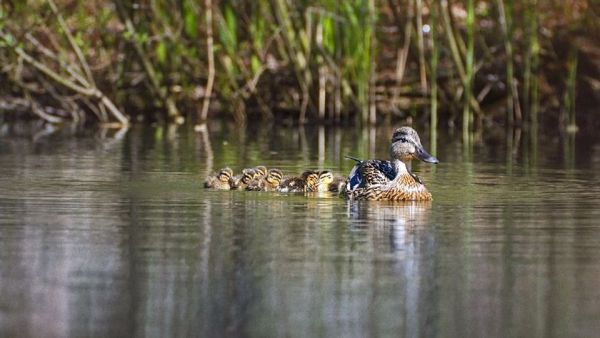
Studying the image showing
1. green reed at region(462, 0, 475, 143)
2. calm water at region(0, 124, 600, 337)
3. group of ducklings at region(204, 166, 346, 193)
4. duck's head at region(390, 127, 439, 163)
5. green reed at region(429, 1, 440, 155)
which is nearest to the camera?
calm water at region(0, 124, 600, 337)

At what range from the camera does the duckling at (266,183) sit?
1220 centimetres

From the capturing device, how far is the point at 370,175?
11.8 metres

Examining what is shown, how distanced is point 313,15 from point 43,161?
24.8 feet

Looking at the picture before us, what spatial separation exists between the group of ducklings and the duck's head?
467 millimetres

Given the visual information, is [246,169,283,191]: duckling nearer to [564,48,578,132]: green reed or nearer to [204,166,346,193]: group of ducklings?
[204,166,346,193]: group of ducklings

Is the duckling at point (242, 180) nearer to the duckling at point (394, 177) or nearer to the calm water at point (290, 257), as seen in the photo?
the calm water at point (290, 257)

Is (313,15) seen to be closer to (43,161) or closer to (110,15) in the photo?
(110,15)

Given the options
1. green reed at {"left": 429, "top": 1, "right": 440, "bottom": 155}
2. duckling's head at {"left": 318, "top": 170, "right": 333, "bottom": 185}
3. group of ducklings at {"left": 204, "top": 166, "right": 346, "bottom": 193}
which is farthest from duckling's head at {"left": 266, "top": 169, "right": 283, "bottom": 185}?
green reed at {"left": 429, "top": 1, "right": 440, "bottom": 155}

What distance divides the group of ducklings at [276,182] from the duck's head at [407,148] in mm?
467

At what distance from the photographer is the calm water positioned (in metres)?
6.71

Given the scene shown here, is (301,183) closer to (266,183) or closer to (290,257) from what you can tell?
(266,183)

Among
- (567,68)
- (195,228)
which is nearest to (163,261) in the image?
(195,228)

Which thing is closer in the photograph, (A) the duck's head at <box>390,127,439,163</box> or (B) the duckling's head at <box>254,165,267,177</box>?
(A) the duck's head at <box>390,127,439,163</box>

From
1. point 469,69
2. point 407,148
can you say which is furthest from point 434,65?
point 407,148
